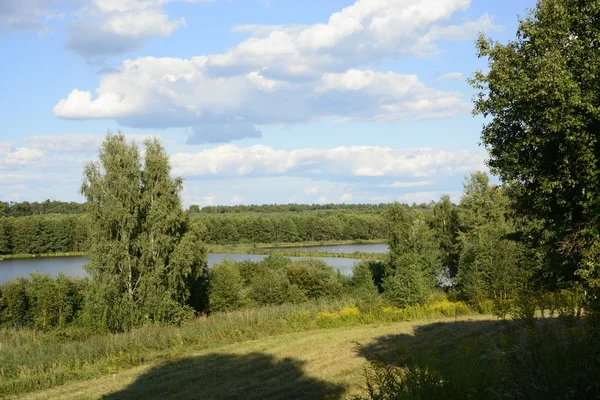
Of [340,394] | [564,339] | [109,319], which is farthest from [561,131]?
[109,319]

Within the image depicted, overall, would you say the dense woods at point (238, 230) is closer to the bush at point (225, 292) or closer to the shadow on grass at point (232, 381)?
the bush at point (225, 292)

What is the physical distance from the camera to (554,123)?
A: 7910 mm

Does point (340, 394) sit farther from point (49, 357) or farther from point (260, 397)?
point (49, 357)

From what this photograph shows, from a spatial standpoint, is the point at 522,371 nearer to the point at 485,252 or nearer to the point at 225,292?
the point at 485,252

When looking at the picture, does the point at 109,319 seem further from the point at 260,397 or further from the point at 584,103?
the point at 584,103

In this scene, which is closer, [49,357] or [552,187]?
[552,187]

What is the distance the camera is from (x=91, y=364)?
16031 millimetres

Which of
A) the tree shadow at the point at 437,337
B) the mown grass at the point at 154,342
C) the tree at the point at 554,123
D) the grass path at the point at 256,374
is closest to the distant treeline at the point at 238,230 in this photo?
the mown grass at the point at 154,342

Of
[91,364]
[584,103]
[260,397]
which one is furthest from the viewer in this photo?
[91,364]

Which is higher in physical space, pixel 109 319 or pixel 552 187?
pixel 552 187

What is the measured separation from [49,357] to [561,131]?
15246 mm

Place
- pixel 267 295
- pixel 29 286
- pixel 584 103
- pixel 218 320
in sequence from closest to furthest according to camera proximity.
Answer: pixel 584 103, pixel 218 320, pixel 29 286, pixel 267 295

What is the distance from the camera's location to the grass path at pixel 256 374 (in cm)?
1094

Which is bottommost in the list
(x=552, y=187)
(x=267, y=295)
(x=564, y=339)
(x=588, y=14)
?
(x=267, y=295)
